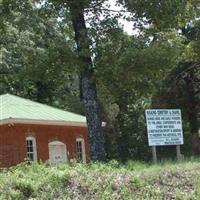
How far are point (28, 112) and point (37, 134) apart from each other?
1.22m

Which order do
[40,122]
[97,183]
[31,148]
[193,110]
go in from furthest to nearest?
[193,110]
[31,148]
[40,122]
[97,183]

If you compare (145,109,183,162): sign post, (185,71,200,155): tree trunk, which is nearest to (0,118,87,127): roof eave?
(145,109,183,162): sign post

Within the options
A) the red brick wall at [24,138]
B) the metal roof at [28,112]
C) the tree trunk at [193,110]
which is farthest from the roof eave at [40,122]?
the tree trunk at [193,110]

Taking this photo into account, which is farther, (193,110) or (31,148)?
(193,110)

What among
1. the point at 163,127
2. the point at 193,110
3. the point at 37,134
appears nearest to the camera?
the point at 163,127

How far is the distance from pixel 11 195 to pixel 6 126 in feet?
58.3

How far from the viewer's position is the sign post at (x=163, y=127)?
20422 millimetres

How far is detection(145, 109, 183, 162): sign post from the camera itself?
2042 centimetres

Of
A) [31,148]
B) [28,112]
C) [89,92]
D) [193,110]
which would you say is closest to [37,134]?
→ [31,148]

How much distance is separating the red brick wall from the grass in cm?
1368

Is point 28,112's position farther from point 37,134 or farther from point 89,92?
point 89,92

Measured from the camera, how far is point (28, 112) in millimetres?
30703

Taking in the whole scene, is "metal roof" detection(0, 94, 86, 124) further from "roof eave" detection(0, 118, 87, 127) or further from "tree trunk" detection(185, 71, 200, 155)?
"tree trunk" detection(185, 71, 200, 155)

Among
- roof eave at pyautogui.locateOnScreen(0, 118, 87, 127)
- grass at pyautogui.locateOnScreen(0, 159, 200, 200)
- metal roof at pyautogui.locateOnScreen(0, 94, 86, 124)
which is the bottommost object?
grass at pyautogui.locateOnScreen(0, 159, 200, 200)
